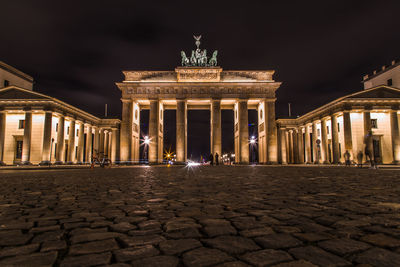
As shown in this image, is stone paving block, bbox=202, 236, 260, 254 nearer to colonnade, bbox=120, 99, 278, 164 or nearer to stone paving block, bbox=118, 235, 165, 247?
stone paving block, bbox=118, 235, 165, 247

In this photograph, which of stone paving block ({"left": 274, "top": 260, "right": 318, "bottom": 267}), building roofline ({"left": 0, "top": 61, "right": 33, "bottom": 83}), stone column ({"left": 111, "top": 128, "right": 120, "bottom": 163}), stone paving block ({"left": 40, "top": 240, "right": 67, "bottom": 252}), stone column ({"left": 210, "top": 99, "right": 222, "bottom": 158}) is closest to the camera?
stone paving block ({"left": 274, "top": 260, "right": 318, "bottom": 267})

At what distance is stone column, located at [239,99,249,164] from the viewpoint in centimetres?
3800

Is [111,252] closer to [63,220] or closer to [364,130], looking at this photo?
[63,220]

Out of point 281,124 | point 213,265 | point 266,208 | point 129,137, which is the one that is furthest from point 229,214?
point 281,124

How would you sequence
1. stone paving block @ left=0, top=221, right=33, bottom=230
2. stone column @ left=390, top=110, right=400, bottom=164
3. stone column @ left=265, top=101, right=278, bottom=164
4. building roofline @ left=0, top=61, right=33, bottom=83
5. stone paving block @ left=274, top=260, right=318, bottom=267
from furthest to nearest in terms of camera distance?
building roofline @ left=0, top=61, right=33, bottom=83 < stone column @ left=265, top=101, right=278, bottom=164 < stone column @ left=390, top=110, right=400, bottom=164 < stone paving block @ left=0, top=221, right=33, bottom=230 < stone paving block @ left=274, top=260, right=318, bottom=267

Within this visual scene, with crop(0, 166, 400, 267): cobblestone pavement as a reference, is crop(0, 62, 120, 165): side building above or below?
above

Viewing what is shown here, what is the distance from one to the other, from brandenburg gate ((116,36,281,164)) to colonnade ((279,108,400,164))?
8.35 meters

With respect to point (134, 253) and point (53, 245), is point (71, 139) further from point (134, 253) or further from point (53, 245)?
point (134, 253)

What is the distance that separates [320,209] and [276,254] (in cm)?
192

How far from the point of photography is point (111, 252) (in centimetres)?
169

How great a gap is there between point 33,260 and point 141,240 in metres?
0.73

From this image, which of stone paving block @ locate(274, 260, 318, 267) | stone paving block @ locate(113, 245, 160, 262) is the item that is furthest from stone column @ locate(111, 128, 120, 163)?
stone paving block @ locate(274, 260, 318, 267)

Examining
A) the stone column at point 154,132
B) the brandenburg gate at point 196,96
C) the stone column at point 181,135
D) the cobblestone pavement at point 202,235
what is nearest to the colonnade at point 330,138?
the brandenburg gate at point 196,96

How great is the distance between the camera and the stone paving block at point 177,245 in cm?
171
